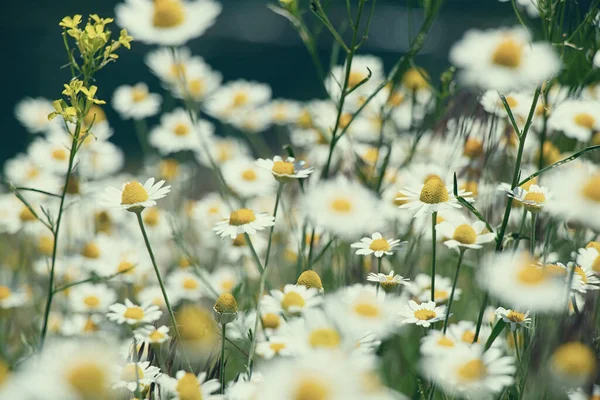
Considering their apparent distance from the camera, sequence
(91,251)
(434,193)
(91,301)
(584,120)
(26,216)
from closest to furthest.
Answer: (434,193) < (584,120) < (91,301) < (91,251) < (26,216)

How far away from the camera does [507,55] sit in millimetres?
762

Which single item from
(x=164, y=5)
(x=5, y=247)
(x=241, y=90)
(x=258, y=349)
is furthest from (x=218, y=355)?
(x=5, y=247)

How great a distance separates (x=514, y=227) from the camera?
1111 millimetres

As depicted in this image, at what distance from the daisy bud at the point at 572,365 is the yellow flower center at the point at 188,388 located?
0.99 ft

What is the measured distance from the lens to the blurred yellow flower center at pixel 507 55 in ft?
2.47

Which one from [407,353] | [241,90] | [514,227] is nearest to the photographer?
[407,353]

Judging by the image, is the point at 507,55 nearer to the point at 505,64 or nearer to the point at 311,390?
the point at 505,64

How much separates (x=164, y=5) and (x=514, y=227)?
0.60m

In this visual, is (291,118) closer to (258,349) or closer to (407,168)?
(407,168)

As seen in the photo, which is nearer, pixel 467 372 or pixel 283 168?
pixel 467 372

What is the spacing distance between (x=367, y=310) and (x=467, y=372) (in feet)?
0.37

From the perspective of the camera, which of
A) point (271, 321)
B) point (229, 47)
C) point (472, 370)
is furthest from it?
point (229, 47)

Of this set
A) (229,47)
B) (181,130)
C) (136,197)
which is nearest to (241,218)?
(136,197)

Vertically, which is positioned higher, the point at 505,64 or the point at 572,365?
the point at 505,64
